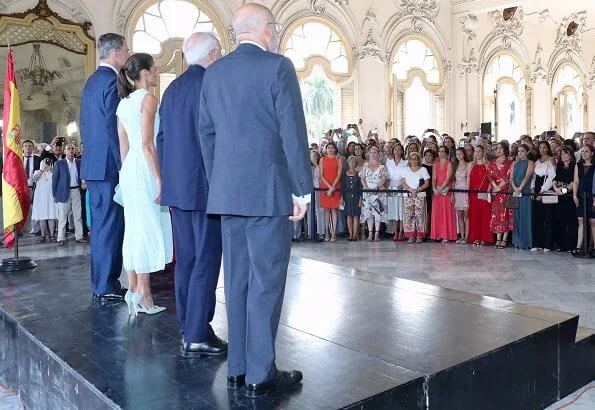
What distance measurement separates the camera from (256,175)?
2645mm

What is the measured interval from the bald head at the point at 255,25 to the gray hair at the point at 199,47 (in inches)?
23.4

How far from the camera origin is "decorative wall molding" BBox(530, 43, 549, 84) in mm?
21766

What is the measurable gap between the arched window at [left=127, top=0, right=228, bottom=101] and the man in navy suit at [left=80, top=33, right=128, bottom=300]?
8789mm

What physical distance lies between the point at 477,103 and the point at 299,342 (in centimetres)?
1721

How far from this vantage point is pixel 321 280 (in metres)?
5.05

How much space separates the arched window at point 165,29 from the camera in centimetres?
1302

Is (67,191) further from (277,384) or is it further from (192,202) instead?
(277,384)

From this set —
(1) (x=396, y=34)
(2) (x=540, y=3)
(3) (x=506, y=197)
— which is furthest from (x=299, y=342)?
(2) (x=540, y=3)

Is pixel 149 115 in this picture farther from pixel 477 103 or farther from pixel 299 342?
pixel 477 103

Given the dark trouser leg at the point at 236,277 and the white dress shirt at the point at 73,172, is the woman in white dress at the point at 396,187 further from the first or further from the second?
→ the dark trouser leg at the point at 236,277

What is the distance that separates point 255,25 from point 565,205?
7.08 metres

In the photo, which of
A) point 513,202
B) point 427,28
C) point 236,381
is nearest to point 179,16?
point 427,28

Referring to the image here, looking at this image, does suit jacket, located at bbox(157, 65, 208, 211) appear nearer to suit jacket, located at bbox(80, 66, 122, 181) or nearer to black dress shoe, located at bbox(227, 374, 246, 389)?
black dress shoe, located at bbox(227, 374, 246, 389)

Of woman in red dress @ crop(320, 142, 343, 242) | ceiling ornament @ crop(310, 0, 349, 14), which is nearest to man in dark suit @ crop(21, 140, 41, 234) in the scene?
woman in red dress @ crop(320, 142, 343, 242)
